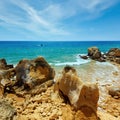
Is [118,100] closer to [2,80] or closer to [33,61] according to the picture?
[33,61]

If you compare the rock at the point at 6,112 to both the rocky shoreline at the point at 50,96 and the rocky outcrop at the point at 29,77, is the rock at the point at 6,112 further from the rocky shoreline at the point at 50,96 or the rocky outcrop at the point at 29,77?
the rocky outcrop at the point at 29,77

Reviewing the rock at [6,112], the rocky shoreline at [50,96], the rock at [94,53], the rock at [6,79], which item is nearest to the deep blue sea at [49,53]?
the rock at [94,53]

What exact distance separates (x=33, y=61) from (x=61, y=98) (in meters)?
3.21

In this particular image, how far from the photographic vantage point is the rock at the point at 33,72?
9289 millimetres

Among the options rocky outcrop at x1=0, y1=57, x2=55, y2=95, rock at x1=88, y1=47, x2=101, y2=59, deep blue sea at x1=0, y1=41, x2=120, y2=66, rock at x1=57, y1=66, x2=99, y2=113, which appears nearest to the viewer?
rock at x1=57, y1=66, x2=99, y2=113

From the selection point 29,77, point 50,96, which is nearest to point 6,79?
point 29,77

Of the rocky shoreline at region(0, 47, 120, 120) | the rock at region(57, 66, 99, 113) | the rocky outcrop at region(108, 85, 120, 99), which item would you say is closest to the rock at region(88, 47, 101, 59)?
the rocky shoreline at region(0, 47, 120, 120)

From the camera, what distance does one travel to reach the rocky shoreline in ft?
19.5

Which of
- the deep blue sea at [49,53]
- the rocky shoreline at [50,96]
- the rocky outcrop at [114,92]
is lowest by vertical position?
the deep blue sea at [49,53]

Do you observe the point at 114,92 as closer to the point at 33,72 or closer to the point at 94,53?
the point at 33,72

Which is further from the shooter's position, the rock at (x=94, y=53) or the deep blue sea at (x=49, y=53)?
the rock at (x=94, y=53)

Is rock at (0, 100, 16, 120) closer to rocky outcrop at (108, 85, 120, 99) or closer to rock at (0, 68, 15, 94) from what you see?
rock at (0, 68, 15, 94)

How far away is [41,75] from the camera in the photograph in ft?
31.6

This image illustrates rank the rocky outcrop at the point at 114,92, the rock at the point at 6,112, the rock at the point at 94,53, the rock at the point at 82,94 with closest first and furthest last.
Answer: the rock at the point at 6,112
the rock at the point at 82,94
the rocky outcrop at the point at 114,92
the rock at the point at 94,53
